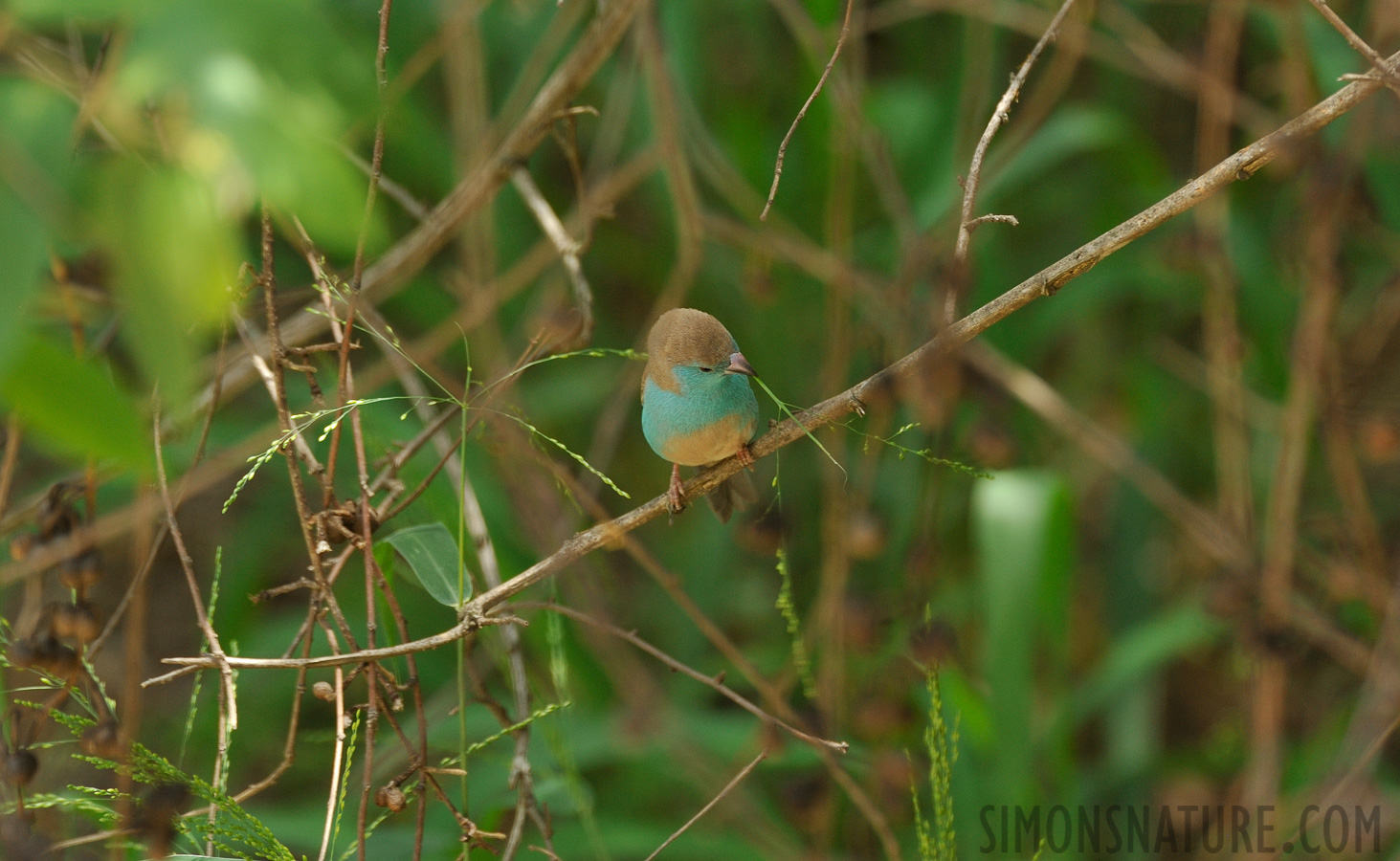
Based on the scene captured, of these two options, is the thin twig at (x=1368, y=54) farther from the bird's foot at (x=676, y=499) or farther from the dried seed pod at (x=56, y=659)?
the dried seed pod at (x=56, y=659)

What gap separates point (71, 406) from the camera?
37.1 inches

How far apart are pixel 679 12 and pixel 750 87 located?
2.18 feet

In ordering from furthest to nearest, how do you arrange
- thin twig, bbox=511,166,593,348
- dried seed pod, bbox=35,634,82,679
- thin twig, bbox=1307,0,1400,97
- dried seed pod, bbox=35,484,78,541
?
thin twig, bbox=511,166,593,348
dried seed pod, bbox=35,484,78,541
dried seed pod, bbox=35,634,82,679
thin twig, bbox=1307,0,1400,97

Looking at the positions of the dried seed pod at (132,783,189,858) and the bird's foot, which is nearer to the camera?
the dried seed pod at (132,783,189,858)

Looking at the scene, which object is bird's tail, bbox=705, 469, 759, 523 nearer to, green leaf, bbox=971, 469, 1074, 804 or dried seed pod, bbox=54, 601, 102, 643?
green leaf, bbox=971, 469, 1074, 804

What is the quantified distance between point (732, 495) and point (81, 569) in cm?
126

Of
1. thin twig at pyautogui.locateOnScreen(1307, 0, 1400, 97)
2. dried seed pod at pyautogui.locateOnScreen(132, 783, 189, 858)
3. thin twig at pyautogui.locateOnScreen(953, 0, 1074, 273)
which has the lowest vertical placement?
dried seed pod at pyautogui.locateOnScreen(132, 783, 189, 858)

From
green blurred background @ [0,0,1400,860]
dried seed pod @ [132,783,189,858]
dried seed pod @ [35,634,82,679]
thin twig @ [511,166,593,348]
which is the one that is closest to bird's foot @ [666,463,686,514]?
green blurred background @ [0,0,1400,860]

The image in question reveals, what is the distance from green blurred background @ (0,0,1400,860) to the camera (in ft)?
8.16

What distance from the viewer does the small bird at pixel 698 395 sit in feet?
6.58

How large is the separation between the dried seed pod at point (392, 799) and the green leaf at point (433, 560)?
302mm

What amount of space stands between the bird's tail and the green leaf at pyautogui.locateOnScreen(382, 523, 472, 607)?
2.10 feet

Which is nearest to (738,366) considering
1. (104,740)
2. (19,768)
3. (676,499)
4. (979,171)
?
(676,499)

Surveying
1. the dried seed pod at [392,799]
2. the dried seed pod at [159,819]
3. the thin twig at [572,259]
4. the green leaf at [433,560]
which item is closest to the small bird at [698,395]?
the thin twig at [572,259]
